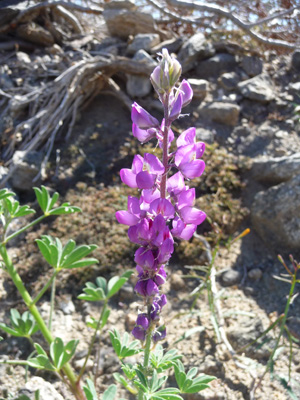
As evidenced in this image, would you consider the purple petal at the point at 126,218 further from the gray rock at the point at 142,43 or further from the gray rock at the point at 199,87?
the gray rock at the point at 142,43

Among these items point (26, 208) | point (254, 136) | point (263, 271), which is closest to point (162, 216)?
point (26, 208)

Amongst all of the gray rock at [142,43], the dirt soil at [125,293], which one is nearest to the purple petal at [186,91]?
the dirt soil at [125,293]

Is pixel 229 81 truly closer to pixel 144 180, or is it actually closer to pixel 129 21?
pixel 129 21

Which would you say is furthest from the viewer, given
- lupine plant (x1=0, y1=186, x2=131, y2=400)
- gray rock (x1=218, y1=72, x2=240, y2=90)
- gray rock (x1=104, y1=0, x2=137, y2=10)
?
gray rock (x1=104, y1=0, x2=137, y2=10)

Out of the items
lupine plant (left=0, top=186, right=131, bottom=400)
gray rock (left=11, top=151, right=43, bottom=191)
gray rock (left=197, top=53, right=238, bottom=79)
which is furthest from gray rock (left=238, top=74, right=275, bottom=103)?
lupine plant (left=0, top=186, right=131, bottom=400)

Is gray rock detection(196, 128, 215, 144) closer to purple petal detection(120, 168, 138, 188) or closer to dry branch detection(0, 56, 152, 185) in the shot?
dry branch detection(0, 56, 152, 185)

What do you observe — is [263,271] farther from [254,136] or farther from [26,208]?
[26,208]

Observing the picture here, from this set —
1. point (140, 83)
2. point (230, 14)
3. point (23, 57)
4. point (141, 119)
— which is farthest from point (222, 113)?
point (141, 119)
